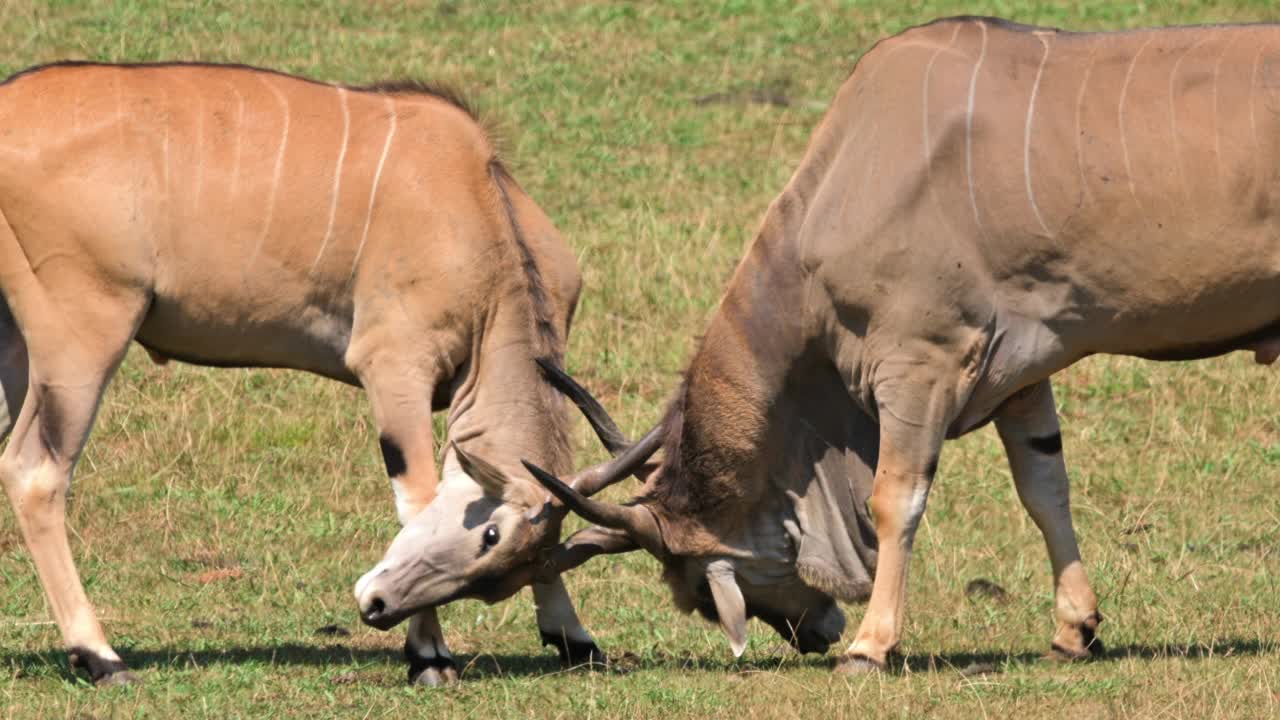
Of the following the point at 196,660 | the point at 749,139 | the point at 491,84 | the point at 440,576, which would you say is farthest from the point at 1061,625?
the point at 491,84

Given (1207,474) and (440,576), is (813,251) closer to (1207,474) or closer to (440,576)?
(440,576)

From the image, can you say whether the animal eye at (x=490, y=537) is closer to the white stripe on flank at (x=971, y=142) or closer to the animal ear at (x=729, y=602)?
the animal ear at (x=729, y=602)

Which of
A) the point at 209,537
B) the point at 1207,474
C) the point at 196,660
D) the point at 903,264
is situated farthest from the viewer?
the point at 1207,474

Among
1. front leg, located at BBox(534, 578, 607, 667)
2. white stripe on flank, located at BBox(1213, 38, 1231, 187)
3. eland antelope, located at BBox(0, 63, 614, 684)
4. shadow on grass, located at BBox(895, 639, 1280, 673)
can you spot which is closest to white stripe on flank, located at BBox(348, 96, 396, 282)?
eland antelope, located at BBox(0, 63, 614, 684)

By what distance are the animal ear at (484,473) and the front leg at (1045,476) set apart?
1.98 meters

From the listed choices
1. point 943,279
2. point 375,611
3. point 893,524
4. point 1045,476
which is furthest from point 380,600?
point 1045,476

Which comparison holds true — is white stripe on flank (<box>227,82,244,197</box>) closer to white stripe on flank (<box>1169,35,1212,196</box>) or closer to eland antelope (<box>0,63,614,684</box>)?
eland antelope (<box>0,63,614,684</box>)

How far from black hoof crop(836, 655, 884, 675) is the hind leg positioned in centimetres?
255

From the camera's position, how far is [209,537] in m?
9.92

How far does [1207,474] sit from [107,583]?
5.24 m

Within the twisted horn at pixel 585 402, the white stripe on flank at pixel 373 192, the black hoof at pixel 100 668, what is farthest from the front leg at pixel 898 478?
the black hoof at pixel 100 668

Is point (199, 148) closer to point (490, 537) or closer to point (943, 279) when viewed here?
point (490, 537)

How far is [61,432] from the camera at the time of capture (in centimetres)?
781

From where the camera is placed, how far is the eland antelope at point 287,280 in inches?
308
